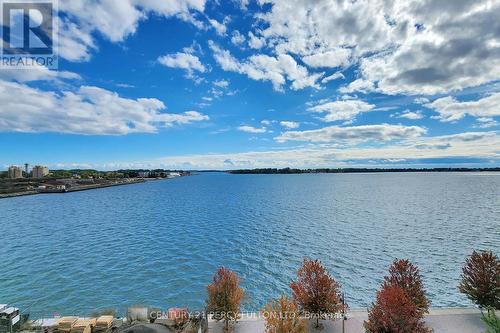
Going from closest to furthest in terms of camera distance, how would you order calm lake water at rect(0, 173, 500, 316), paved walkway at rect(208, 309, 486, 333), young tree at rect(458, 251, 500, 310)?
paved walkway at rect(208, 309, 486, 333)
young tree at rect(458, 251, 500, 310)
calm lake water at rect(0, 173, 500, 316)

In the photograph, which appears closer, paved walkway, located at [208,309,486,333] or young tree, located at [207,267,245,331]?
paved walkway, located at [208,309,486,333]

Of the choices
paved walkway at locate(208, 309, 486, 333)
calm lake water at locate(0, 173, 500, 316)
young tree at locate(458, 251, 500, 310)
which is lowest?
calm lake water at locate(0, 173, 500, 316)

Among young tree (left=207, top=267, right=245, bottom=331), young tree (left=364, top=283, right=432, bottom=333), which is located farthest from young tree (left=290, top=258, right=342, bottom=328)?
young tree (left=207, top=267, right=245, bottom=331)

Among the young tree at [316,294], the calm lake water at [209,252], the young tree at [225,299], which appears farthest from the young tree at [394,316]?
the calm lake water at [209,252]

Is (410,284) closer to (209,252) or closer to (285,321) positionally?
(285,321)

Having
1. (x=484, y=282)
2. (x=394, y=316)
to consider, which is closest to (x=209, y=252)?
(x=394, y=316)

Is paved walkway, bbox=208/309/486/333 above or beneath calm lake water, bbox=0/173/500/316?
above

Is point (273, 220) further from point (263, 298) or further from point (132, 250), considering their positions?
point (263, 298)

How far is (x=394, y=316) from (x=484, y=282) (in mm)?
9810

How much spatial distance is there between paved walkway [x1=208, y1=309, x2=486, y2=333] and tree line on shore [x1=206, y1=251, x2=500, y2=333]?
47cm

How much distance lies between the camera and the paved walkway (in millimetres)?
17000

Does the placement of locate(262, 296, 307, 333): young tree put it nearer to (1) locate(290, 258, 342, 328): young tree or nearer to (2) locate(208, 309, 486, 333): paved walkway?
(2) locate(208, 309, 486, 333): paved walkway

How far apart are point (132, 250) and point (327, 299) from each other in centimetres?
3190

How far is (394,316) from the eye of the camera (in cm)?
1460
